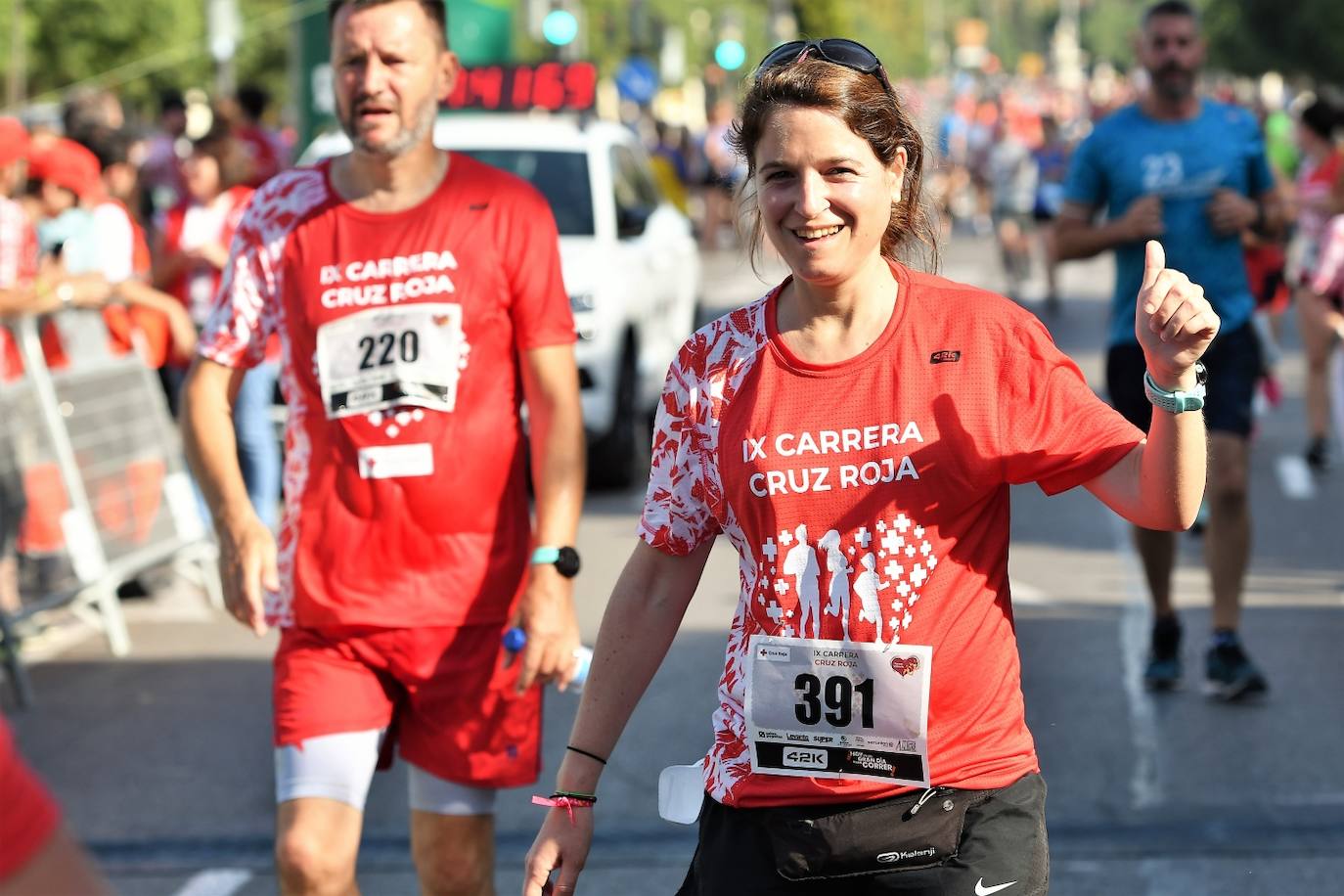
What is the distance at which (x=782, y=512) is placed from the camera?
3.02m

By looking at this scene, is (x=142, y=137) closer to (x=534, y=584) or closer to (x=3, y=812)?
(x=534, y=584)

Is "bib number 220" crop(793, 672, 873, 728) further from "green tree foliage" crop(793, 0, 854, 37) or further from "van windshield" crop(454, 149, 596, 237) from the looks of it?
"green tree foliage" crop(793, 0, 854, 37)

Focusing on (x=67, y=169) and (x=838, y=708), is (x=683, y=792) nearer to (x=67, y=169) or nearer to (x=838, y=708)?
(x=838, y=708)

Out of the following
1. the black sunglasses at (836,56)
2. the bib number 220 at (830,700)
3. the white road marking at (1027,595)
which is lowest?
the white road marking at (1027,595)

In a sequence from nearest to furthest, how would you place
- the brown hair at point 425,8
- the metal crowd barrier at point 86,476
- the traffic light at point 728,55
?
the brown hair at point 425,8 → the metal crowd barrier at point 86,476 → the traffic light at point 728,55

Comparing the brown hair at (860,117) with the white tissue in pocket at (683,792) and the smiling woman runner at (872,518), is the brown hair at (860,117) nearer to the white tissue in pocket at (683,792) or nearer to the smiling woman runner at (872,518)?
the smiling woman runner at (872,518)

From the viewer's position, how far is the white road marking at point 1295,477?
11547mm

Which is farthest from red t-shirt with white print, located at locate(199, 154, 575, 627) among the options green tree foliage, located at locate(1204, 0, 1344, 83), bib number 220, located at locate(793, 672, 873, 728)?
green tree foliage, located at locate(1204, 0, 1344, 83)

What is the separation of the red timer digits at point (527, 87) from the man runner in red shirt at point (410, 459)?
11.3 metres

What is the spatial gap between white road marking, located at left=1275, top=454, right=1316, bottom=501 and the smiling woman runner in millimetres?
8789

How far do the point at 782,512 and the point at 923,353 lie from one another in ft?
1.01

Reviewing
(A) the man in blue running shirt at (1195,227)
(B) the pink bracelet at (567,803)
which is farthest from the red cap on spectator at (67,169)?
(B) the pink bracelet at (567,803)

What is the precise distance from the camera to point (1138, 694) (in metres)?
7.32

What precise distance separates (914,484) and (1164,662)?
4.57 m
